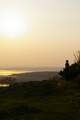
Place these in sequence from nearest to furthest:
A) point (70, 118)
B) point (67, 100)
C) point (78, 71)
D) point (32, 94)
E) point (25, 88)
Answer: point (70, 118)
point (67, 100)
point (32, 94)
point (25, 88)
point (78, 71)

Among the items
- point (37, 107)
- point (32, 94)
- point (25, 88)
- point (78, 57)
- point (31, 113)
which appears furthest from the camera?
point (78, 57)

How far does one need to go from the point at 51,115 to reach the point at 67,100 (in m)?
6.06

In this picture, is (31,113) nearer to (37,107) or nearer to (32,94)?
(37,107)

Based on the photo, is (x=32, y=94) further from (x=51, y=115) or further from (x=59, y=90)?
(x=51, y=115)

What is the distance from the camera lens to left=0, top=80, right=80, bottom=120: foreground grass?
19.4 m

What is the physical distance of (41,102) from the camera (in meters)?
25.2

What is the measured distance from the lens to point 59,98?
2691 centimetres

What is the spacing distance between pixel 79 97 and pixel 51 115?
6.62 meters

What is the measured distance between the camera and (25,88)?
110 feet

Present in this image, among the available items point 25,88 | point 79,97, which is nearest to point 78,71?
point 25,88

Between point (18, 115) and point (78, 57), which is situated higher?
point (78, 57)

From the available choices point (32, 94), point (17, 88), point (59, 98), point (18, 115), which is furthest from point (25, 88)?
point (18, 115)

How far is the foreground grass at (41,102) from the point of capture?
63.6ft

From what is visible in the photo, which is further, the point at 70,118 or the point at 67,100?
the point at 67,100
